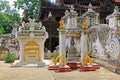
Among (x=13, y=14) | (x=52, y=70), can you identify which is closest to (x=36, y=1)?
(x=13, y=14)

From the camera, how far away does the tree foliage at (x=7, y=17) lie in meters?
45.8

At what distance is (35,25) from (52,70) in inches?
156

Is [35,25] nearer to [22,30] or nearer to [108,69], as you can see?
[22,30]

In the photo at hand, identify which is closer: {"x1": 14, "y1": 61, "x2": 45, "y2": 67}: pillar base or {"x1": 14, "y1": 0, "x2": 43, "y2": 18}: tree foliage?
{"x1": 14, "y1": 61, "x2": 45, "y2": 67}: pillar base

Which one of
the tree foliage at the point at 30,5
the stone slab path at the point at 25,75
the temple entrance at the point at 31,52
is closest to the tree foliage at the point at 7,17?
the tree foliage at the point at 30,5

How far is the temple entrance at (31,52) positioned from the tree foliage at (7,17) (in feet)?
93.9

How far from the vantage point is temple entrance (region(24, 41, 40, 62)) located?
14.2 m

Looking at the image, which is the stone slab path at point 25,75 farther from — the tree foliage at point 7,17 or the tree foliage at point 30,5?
the tree foliage at point 7,17

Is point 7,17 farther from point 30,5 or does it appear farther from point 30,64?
point 30,64

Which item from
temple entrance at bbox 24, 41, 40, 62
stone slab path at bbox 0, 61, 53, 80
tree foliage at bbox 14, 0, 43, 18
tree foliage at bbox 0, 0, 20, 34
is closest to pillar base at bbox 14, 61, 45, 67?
temple entrance at bbox 24, 41, 40, 62

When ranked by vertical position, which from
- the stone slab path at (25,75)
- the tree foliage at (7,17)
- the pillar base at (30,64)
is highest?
the tree foliage at (7,17)

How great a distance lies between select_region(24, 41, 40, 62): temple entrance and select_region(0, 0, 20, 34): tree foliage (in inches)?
1126

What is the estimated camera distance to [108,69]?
445 inches

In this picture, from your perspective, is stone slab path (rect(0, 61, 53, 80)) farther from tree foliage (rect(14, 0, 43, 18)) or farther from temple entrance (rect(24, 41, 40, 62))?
tree foliage (rect(14, 0, 43, 18))
